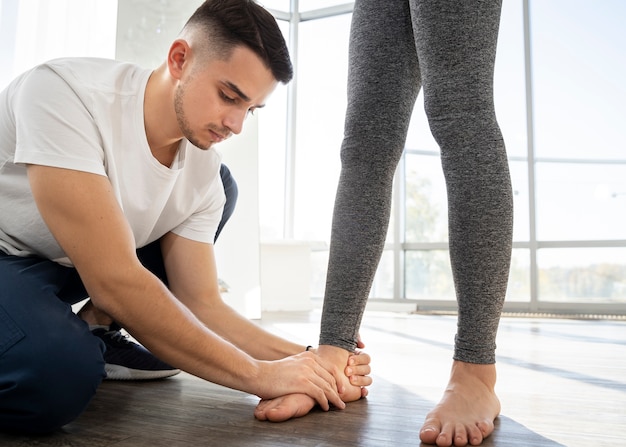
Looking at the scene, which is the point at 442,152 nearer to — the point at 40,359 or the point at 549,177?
the point at 40,359

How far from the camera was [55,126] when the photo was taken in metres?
0.85

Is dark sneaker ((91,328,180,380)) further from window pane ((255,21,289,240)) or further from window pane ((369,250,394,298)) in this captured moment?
window pane ((255,21,289,240))

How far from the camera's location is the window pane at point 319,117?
541cm

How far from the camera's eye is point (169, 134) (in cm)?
106

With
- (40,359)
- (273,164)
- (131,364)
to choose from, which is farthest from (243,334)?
(273,164)

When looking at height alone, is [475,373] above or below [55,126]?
below

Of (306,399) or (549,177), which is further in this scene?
(549,177)

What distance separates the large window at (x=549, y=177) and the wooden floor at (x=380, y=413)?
9.28 ft

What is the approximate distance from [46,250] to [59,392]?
31 cm

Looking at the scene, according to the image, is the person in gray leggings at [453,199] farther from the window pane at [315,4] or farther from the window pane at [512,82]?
the window pane at [315,4]

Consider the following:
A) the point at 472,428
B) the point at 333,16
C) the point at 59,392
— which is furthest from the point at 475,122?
the point at 333,16

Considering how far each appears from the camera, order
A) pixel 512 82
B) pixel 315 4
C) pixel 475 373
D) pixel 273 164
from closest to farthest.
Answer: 1. pixel 475 373
2. pixel 512 82
3. pixel 273 164
4. pixel 315 4

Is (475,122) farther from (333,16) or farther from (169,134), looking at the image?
(333,16)

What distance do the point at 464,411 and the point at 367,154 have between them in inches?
19.6
